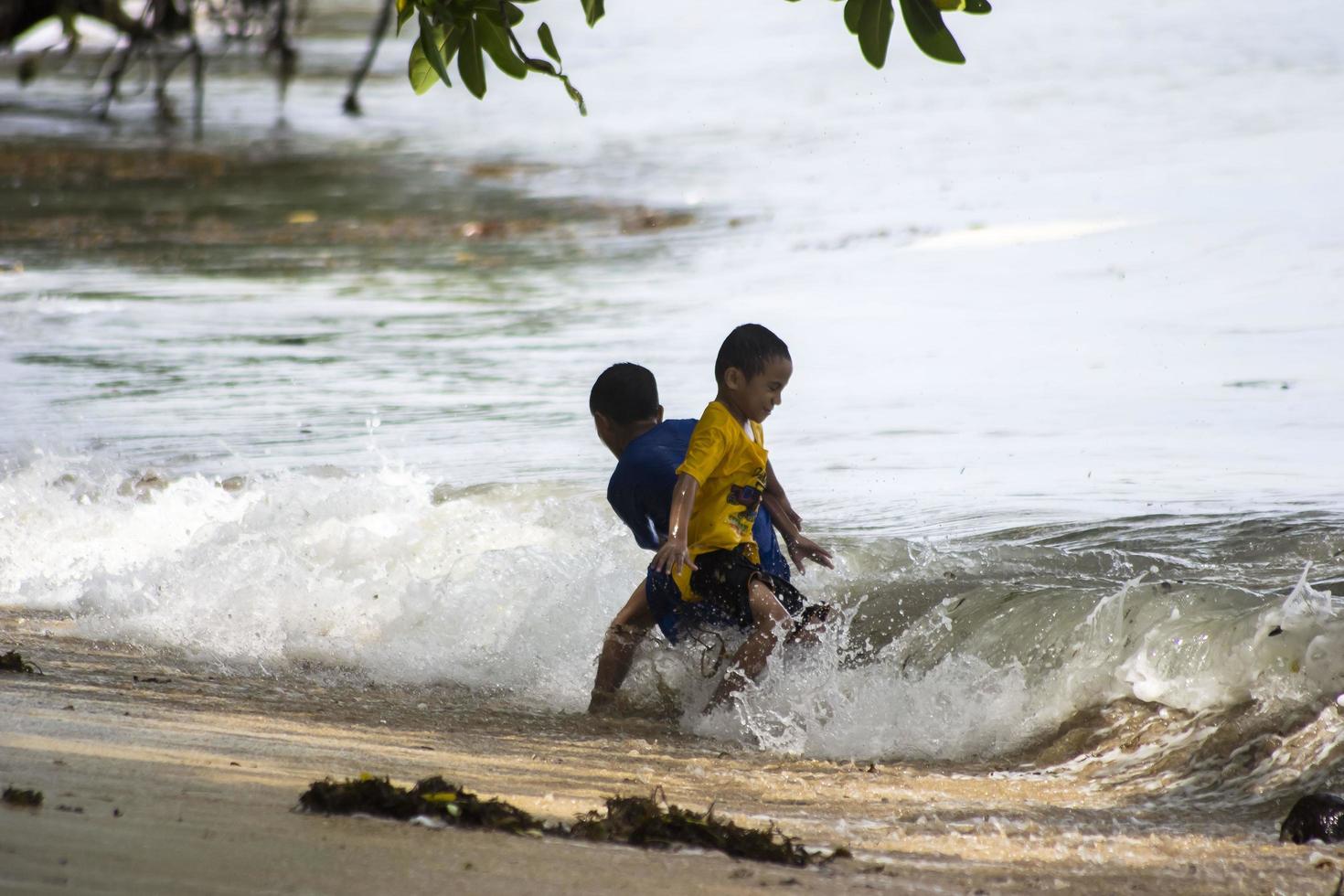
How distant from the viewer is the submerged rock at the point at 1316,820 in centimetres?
450

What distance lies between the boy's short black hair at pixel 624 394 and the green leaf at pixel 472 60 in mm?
1552

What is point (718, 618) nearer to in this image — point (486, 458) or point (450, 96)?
point (486, 458)

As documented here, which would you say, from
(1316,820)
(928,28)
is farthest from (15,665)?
(1316,820)

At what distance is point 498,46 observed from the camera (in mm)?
4695

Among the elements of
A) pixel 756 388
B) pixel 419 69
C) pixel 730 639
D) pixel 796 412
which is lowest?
pixel 796 412

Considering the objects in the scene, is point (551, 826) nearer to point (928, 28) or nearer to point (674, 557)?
point (674, 557)

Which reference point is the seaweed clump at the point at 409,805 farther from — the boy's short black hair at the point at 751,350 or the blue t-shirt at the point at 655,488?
the boy's short black hair at the point at 751,350

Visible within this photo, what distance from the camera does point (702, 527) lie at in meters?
5.83

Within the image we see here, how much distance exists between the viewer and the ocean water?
6148mm

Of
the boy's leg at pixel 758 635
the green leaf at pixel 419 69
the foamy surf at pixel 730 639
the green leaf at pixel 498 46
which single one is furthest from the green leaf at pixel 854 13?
the foamy surf at pixel 730 639

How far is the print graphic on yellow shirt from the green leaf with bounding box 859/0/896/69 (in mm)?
1711

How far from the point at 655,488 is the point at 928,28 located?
7.09 feet

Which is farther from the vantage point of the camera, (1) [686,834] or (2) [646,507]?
(2) [646,507]

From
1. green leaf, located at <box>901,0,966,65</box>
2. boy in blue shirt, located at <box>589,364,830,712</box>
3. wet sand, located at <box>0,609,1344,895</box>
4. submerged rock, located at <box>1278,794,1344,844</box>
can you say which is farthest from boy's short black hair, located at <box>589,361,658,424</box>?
submerged rock, located at <box>1278,794,1344,844</box>
